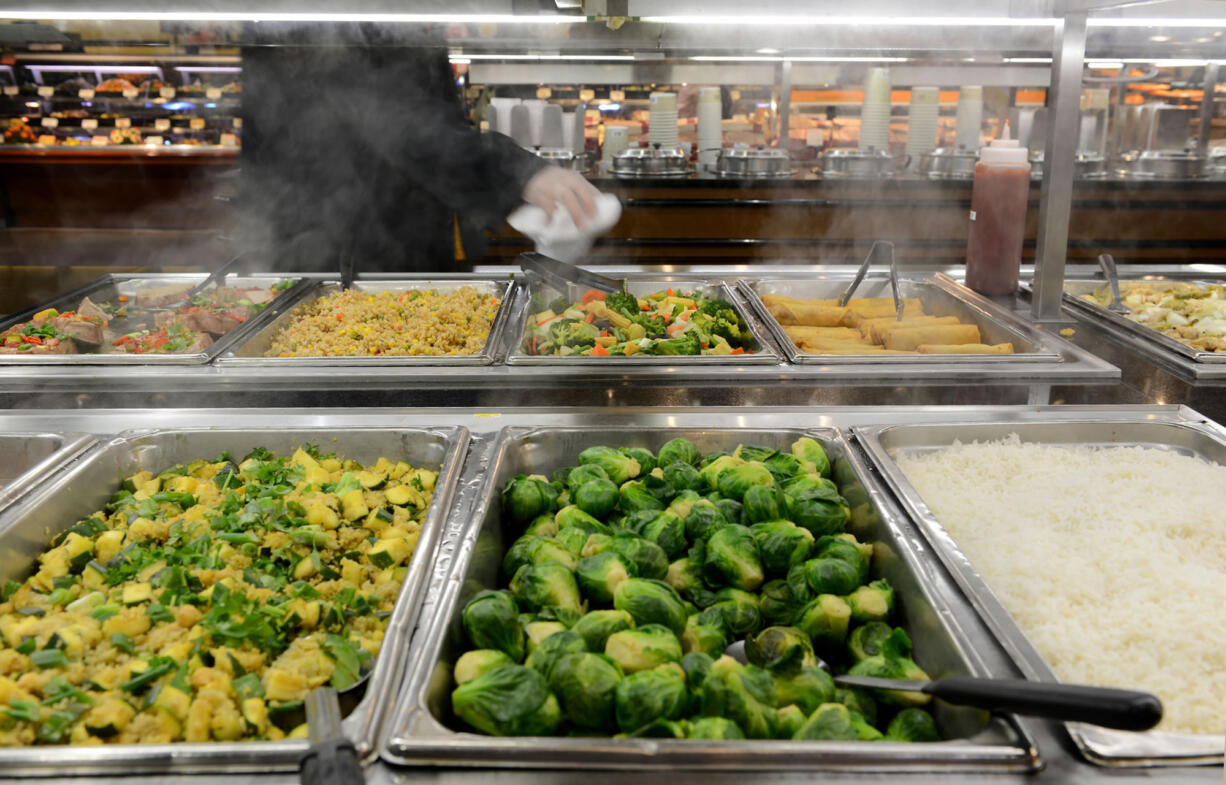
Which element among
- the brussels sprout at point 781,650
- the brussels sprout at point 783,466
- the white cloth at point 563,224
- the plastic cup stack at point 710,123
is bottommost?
the brussels sprout at point 781,650

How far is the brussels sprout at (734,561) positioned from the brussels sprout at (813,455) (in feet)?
1.15

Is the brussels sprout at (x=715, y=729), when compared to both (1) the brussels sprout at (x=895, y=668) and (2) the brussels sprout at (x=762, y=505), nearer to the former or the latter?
(1) the brussels sprout at (x=895, y=668)

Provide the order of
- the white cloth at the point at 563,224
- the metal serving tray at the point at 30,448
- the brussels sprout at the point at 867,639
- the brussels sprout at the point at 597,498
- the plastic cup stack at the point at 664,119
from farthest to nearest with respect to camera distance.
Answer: the plastic cup stack at the point at 664,119
the white cloth at the point at 563,224
the metal serving tray at the point at 30,448
the brussels sprout at the point at 597,498
the brussels sprout at the point at 867,639

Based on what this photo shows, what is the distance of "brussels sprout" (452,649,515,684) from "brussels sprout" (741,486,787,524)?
512mm

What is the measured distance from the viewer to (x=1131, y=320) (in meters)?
2.53

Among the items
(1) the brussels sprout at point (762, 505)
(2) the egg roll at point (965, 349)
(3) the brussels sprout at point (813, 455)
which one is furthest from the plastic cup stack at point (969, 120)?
(1) the brussels sprout at point (762, 505)

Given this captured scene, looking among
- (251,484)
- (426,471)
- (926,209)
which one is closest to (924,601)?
(426,471)

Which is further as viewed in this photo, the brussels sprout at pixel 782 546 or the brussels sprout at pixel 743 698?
the brussels sprout at pixel 782 546

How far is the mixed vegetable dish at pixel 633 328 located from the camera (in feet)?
7.88

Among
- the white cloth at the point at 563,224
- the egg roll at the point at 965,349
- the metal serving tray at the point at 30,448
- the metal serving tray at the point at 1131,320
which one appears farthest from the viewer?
the white cloth at the point at 563,224

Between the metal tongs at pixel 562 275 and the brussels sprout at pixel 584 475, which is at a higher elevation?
the metal tongs at pixel 562 275

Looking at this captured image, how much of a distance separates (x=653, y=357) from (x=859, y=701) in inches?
49.9

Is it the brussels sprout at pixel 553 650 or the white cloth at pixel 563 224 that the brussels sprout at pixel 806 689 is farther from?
the white cloth at pixel 563 224

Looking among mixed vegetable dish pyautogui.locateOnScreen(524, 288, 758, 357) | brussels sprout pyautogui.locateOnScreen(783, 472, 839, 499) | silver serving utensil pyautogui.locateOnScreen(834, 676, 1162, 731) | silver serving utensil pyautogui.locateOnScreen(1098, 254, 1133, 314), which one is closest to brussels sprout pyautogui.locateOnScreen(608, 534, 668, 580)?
brussels sprout pyautogui.locateOnScreen(783, 472, 839, 499)
